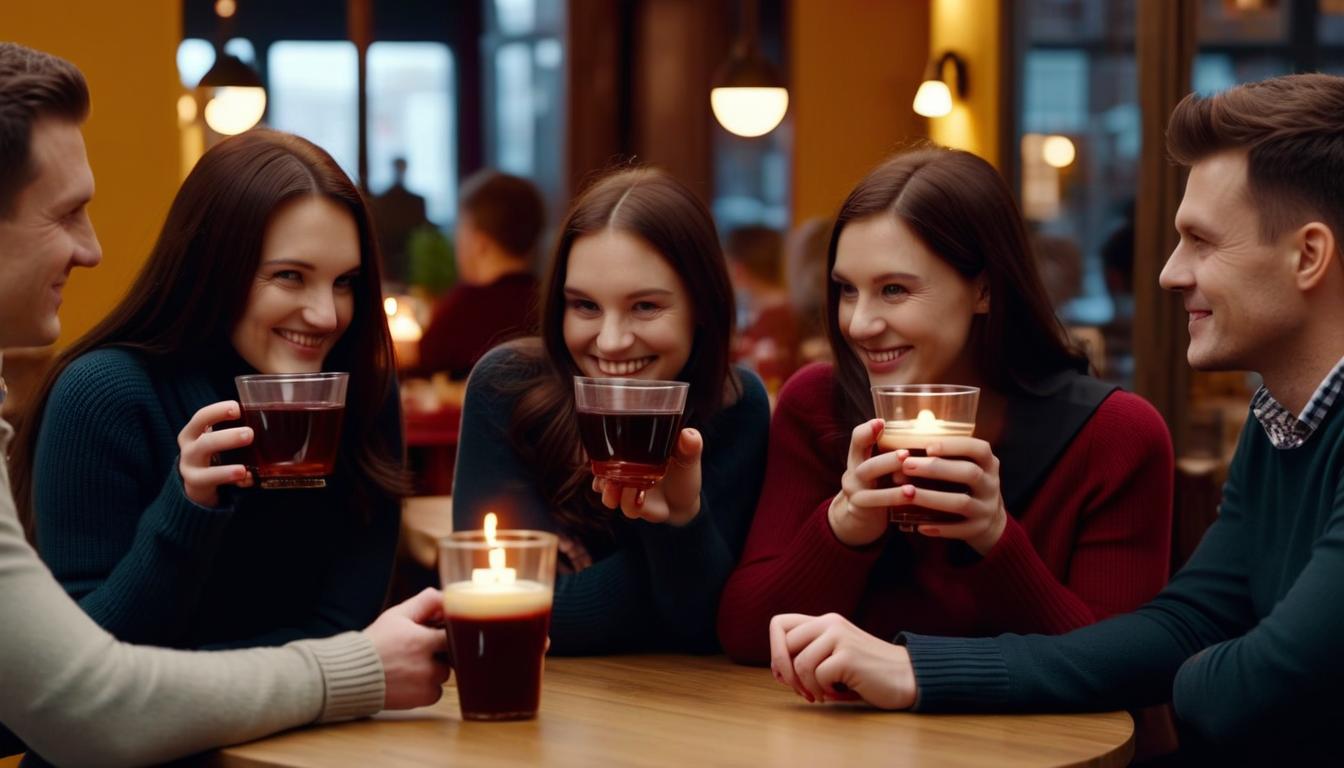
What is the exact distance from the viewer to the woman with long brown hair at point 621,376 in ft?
7.28

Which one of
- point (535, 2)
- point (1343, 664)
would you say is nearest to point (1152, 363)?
point (1343, 664)

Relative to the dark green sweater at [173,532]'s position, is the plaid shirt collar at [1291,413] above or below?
above

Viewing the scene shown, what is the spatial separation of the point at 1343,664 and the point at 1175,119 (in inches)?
30.0

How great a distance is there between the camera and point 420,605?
1859 millimetres

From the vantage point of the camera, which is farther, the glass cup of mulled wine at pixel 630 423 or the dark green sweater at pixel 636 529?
the dark green sweater at pixel 636 529

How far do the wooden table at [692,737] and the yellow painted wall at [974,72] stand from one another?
22.0 feet

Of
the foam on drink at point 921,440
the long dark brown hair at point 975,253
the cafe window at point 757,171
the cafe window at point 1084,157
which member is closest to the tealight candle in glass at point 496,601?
the foam on drink at point 921,440

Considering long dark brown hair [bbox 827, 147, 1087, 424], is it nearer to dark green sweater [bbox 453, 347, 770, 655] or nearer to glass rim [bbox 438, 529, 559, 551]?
dark green sweater [bbox 453, 347, 770, 655]

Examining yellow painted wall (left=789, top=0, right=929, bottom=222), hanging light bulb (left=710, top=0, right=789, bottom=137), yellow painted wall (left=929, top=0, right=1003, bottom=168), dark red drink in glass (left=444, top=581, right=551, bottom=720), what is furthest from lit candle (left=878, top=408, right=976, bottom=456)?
yellow painted wall (left=789, top=0, right=929, bottom=222)

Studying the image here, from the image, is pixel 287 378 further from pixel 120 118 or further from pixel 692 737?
pixel 120 118

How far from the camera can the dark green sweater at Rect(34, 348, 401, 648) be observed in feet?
6.55

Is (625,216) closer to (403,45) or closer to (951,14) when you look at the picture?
(951,14)

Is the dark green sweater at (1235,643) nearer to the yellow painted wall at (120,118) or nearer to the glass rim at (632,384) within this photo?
the glass rim at (632,384)

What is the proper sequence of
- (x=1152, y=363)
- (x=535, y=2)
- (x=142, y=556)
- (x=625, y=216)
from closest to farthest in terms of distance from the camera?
1. (x=142, y=556)
2. (x=625, y=216)
3. (x=1152, y=363)
4. (x=535, y=2)
